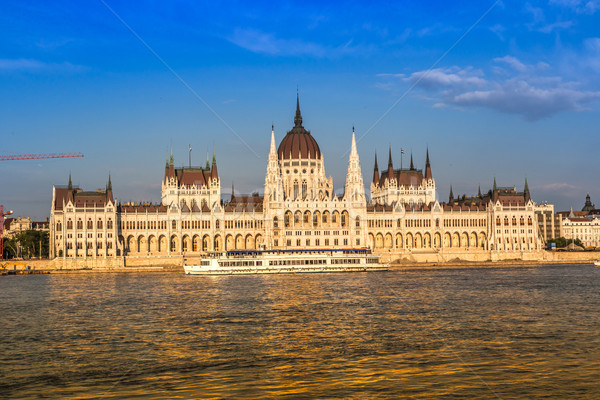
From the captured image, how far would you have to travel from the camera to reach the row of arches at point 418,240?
156000 mm

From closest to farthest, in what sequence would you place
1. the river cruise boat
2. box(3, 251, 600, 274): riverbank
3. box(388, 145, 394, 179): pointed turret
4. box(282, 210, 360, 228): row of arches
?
the river cruise boat, box(3, 251, 600, 274): riverbank, box(282, 210, 360, 228): row of arches, box(388, 145, 394, 179): pointed turret

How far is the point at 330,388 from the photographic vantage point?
100.0 ft

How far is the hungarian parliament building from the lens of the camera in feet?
479

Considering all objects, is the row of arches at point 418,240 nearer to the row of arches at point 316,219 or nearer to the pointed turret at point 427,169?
the row of arches at point 316,219

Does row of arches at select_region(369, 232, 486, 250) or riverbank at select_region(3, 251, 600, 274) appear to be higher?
row of arches at select_region(369, 232, 486, 250)

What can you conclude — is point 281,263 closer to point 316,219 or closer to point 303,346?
point 316,219

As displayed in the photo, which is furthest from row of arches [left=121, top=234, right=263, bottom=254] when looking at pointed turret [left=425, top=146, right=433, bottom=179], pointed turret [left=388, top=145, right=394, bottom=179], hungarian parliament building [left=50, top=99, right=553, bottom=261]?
pointed turret [left=425, top=146, right=433, bottom=179]

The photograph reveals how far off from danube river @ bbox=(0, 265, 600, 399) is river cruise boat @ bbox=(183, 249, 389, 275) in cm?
4468

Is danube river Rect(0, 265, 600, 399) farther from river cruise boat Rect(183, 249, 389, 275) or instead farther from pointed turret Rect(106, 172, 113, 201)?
pointed turret Rect(106, 172, 113, 201)

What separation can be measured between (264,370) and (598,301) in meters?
41.4

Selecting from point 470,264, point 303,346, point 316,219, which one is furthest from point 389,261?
point 303,346

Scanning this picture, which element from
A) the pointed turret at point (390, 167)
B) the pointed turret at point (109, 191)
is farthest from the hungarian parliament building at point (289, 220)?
the pointed turret at point (390, 167)

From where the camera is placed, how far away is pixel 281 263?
12138 centimetres

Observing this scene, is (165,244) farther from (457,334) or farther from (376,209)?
(457,334)
